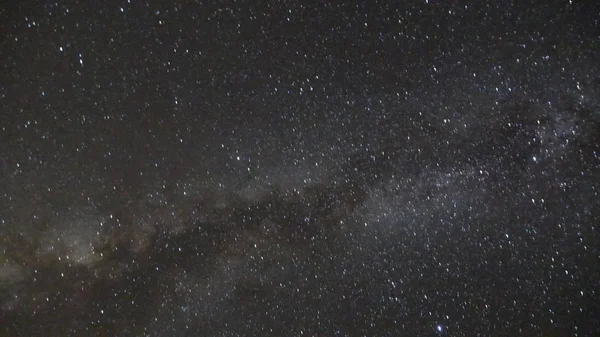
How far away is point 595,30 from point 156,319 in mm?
3528

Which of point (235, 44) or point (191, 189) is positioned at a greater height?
point (235, 44)

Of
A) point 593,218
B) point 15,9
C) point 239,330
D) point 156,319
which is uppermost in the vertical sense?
point 15,9

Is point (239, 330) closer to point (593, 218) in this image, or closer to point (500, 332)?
point (500, 332)

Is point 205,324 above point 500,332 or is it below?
above

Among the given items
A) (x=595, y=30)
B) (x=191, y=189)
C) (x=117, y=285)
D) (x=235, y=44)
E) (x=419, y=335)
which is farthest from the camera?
(x=419, y=335)

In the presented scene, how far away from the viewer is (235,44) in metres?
2.37

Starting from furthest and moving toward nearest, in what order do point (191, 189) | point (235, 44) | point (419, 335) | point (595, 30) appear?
point (419, 335)
point (191, 189)
point (595, 30)
point (235, 44)

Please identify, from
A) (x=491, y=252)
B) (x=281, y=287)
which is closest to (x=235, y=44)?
(x=281, y=287)

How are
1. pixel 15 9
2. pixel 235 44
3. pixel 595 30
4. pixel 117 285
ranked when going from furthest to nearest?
pixel 117 285 → pixel 595 30 → pixel 235 44 → pixel 15 9

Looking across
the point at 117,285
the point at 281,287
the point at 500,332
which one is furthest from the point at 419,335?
the point at 117,285

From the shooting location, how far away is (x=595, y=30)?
8.35 feet

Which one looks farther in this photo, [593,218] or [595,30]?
[593,218]

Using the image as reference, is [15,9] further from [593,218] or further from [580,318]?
[580,318]

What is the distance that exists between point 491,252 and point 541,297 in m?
0.69
